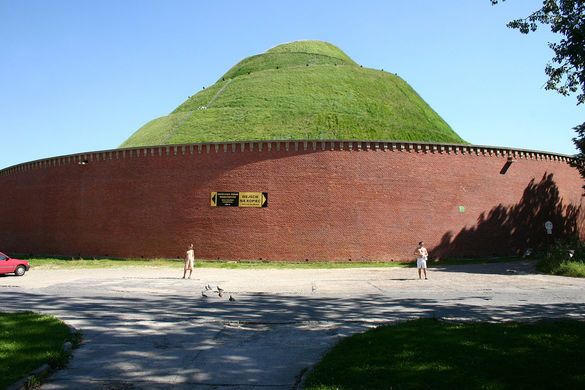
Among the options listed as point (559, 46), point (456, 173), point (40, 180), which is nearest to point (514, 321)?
point (559, 46)

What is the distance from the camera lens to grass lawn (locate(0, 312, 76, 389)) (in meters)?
5.31

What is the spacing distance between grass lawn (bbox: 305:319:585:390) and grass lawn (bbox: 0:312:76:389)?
3.13 m

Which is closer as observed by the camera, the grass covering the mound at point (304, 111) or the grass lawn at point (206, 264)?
the grass lawn at point (206, 264)

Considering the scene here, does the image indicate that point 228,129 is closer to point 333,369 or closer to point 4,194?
point 4,194

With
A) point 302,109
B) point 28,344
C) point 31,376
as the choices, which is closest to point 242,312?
point 28,344

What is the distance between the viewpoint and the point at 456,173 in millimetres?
25562

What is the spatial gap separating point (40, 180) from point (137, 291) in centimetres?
2111

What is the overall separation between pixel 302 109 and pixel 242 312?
2819 cm

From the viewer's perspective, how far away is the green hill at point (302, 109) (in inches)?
1313

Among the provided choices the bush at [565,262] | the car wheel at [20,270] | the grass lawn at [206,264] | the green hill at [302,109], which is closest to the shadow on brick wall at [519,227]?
the grass lawn at [206,264]

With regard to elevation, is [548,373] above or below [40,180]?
below

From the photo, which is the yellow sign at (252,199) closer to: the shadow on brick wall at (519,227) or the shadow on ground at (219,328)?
the shadow on brick wall at (519,227)

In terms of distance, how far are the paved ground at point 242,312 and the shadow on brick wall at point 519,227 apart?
6493 mm

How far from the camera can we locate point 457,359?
5527 mm
